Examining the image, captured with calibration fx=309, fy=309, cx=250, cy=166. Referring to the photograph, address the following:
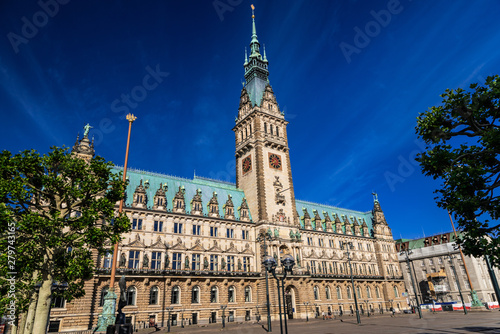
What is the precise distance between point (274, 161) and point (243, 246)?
20.6 m

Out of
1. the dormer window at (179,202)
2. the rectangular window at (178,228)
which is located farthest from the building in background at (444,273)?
the dormer window at (179,202)

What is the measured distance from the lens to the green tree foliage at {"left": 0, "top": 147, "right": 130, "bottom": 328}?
21.8 meters

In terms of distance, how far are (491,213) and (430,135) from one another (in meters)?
5.58

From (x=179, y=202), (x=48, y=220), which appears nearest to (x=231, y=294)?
(x=179, y=202)

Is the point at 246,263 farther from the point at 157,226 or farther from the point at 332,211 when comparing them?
the point at 332,211

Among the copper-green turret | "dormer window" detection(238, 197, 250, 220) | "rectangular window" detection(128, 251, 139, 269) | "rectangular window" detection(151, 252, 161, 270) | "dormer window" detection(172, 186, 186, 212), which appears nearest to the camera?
"rectangular window" detection(128, 251, 139, 269)

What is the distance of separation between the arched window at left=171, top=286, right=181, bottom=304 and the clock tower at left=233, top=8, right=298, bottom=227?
2086 centimetres

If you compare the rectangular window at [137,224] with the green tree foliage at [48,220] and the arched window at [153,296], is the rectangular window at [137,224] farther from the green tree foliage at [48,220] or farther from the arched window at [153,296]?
the green tree foliage at [48,220]

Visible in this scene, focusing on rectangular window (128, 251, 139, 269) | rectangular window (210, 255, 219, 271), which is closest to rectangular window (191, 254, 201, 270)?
rectangular window (210, 255, 219, 271)

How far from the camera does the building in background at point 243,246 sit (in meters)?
48.0

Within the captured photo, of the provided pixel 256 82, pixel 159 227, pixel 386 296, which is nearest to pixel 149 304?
pixel 159 227

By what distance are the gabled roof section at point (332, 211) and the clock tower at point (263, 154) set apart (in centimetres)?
1231

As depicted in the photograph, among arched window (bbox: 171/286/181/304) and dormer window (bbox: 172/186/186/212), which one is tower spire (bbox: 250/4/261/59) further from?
arched window (bbox: 171/286/181/304)

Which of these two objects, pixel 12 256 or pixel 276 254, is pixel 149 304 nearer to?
pixel 276 254
